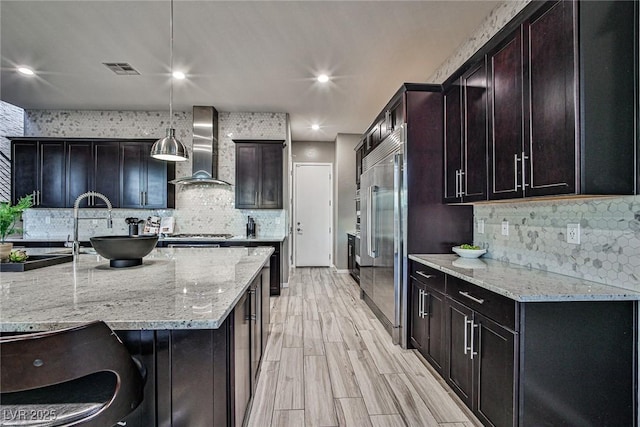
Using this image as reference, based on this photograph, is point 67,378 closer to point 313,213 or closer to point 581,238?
point 581,238

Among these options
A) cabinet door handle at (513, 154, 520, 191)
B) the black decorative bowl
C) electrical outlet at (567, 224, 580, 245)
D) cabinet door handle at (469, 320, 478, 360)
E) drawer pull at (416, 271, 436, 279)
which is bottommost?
cabinet door handle at (469, 320, 478, 360)

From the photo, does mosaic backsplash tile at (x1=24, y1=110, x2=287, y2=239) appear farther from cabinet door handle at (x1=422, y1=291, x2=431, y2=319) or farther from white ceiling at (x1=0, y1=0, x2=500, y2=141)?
cabinet door handle at (x1=422, y1=291, x2=431, y2=319)

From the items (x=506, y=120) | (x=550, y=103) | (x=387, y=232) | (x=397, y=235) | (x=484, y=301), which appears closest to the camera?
(x=550, y=103)

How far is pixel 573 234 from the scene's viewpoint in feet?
5.91

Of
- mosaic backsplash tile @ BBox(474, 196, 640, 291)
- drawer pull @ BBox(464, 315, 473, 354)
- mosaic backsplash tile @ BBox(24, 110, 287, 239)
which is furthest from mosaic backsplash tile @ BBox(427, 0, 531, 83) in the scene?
mosaic backsplash tile @ BBox(24, 110, 287, 239)

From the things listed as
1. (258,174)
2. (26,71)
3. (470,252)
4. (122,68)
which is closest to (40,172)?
(26,71)

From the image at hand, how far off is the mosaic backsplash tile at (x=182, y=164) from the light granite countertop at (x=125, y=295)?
3.05m

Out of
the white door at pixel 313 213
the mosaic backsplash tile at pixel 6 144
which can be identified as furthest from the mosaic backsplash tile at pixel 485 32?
the mosaic backsplash tile at pixel 6 144

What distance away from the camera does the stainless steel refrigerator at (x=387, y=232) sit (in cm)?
289

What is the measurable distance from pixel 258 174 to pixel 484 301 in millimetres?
3817

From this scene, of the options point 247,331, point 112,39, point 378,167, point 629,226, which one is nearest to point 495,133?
point 629,226

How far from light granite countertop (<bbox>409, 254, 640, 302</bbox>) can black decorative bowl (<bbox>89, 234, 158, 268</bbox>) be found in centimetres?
198

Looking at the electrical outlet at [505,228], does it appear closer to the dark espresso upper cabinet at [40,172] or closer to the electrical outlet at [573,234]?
the electrical outlet at [573,234]

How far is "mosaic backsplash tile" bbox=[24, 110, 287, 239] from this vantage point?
5.02 meters
